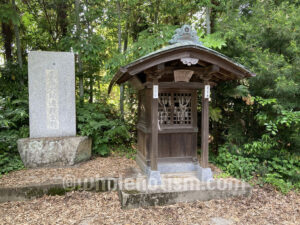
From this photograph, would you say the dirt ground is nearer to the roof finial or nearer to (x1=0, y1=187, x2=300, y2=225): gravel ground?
(x1=0, y1=187, x2=300, y2=225): gravel ground

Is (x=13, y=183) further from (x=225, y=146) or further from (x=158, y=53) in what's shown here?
(x=225, y=146)

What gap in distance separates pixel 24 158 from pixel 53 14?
267 inches

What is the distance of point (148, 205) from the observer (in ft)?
12.4

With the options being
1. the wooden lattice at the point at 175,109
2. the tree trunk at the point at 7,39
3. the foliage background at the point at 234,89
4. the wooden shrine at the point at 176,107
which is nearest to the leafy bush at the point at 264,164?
the foliage background at the point at 234,89

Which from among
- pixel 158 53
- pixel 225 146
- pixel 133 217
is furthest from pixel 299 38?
pixel 133 217

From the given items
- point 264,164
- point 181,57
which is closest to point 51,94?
point 181,57

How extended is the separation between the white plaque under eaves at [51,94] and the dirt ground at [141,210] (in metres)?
1.47

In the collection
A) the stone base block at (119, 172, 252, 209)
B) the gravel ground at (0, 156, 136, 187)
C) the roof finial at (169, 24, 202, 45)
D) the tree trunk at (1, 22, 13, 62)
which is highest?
the tree trunk at (1, 22, 13, 62)

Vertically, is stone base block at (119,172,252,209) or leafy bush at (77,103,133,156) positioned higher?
leafy bush at (77,103,133,156)

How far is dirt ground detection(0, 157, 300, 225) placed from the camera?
133 inches

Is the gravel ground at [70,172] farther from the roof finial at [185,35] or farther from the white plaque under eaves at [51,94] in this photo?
the roof finial at [185,35]

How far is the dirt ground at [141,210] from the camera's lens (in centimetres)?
338

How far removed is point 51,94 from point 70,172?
7.26 ft

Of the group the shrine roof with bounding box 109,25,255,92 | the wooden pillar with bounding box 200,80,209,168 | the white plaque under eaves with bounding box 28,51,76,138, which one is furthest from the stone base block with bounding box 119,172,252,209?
the white plaque under eaves with bounding box 28,51,76,138
